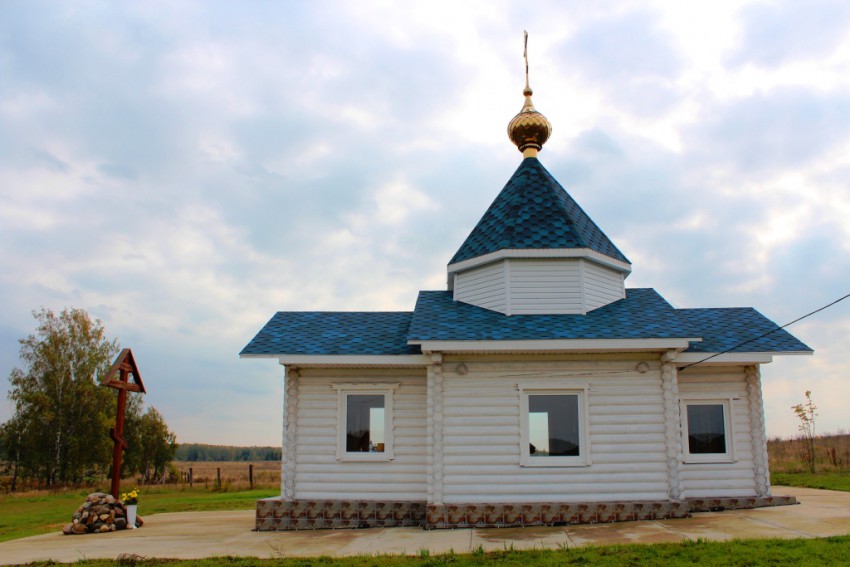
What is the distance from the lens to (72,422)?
97.7 ft

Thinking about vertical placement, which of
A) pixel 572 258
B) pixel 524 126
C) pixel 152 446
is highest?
pixel 524 126

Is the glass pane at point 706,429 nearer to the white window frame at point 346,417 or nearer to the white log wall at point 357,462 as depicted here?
the white log wall at point 357,462

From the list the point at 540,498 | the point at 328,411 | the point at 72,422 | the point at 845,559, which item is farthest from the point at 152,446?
the point at 845,559

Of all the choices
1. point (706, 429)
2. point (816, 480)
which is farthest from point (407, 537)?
point (816, 480)

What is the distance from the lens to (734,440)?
1151 centimetres

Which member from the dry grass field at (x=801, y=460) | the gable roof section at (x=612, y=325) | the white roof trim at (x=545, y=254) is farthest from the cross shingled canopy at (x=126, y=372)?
Answer: the dry grass field at (x=801, y=460)

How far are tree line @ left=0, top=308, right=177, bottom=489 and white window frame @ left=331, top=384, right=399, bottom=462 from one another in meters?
22.0

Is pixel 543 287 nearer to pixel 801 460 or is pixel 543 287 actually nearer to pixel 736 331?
pixel 736 331

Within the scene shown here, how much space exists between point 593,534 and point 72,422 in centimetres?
2800

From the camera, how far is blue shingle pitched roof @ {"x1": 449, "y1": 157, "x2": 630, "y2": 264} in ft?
40.1

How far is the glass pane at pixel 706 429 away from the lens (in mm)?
11555

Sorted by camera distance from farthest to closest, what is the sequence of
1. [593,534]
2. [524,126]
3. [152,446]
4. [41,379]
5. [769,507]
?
[152,446], [41,379], [524,126], [769,507], [593,534]

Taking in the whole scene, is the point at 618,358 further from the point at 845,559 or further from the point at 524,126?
the point at 524,126

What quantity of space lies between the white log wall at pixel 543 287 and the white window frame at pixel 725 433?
234cm
